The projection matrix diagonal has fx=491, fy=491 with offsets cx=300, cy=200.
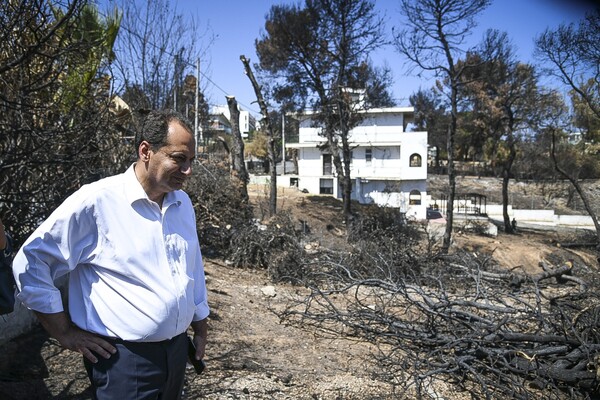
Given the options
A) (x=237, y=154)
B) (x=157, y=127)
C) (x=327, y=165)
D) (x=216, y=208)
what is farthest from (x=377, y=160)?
(x=157, y=127)

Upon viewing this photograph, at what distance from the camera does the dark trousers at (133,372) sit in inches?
A: 72.0

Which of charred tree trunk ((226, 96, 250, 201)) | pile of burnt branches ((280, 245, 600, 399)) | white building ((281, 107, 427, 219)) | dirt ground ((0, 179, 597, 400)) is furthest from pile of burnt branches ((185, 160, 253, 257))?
white building ((281, 107, 427, 219))

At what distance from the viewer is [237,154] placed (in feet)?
39.8

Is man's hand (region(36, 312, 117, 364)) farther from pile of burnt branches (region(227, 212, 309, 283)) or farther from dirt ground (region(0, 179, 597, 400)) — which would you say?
pile of burnt branches (region(227, 212, 309, 283))

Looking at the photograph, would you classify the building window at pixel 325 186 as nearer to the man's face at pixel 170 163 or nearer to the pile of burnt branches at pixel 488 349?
the pile of burnt branches at pixel 488 349

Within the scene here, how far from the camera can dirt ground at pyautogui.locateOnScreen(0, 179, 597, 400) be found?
3.49m

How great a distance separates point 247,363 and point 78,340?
2665mm

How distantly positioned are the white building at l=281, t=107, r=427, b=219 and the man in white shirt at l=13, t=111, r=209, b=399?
32061 mm

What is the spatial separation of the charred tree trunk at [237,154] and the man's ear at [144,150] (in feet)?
29.1

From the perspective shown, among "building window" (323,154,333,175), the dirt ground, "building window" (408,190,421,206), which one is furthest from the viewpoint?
"building window" (323,154,333,175)

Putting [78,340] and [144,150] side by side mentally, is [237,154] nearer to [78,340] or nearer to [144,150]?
[144,150]

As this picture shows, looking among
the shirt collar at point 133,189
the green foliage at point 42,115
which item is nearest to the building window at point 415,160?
the green foliage at point 42,115

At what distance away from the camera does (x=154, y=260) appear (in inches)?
75.2

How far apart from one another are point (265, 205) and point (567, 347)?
1384 cm
